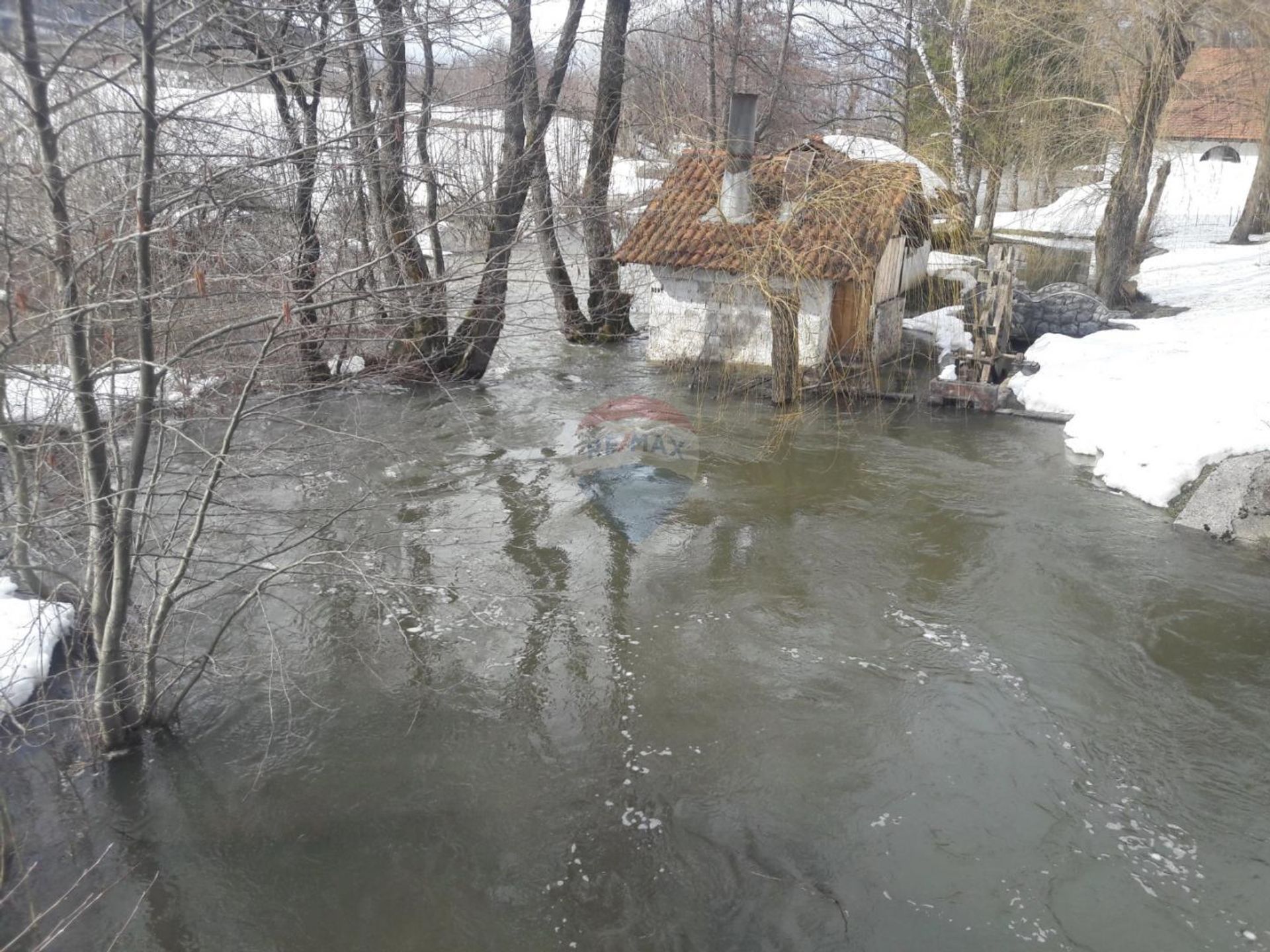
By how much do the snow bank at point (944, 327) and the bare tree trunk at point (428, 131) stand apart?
9.86 meters

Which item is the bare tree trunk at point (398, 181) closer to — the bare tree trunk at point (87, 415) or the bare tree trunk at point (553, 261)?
the bare tree trunk at point (87, 415)

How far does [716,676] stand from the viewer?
762 centimetres

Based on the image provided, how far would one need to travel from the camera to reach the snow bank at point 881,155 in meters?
14.6

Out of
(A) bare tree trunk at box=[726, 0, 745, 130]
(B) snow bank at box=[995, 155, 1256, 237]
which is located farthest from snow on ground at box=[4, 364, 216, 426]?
(B) snow bank at box=[995, 155, 1256, 237]

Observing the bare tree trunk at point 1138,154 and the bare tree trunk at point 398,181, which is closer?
the bare tree trunk at point 398,181

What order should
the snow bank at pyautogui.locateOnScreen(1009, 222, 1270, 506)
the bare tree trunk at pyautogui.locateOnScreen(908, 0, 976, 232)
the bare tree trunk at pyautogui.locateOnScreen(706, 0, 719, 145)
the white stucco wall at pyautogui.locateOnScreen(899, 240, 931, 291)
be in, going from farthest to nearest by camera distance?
the bare tree trunk at pyautogui.locateOnScreen(908, 0, 976, 232) → the bare tree trunk at pyautogui.locateOnScreen(706, 0, 719, 145) → the white stucco wall at pyautogui.locateOnScreen(899, 240, 931, 291) → the snow bank at pyautogui.locateOnScreen(1009, 222, 1270, 506)

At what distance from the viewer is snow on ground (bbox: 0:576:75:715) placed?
6.84m

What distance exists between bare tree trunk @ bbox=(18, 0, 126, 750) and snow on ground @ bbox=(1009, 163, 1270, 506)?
1075 centimetres

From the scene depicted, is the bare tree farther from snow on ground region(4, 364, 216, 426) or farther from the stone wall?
snow on ground region(4, 364, 216, 426)

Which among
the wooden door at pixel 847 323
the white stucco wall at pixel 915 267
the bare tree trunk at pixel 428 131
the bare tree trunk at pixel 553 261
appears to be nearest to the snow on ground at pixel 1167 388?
the wooden door at pixel 847 323

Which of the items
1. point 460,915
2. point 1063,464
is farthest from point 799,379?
point 460,915

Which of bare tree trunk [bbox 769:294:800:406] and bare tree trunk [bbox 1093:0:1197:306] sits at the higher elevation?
bare tree trunk [bbox 1093:0:1197:306]

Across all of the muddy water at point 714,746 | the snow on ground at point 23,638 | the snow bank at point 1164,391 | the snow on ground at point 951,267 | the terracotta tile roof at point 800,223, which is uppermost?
the terracotta tile roof at point 800,223

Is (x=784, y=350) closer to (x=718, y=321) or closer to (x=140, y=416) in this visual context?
(x=718, y=321)
